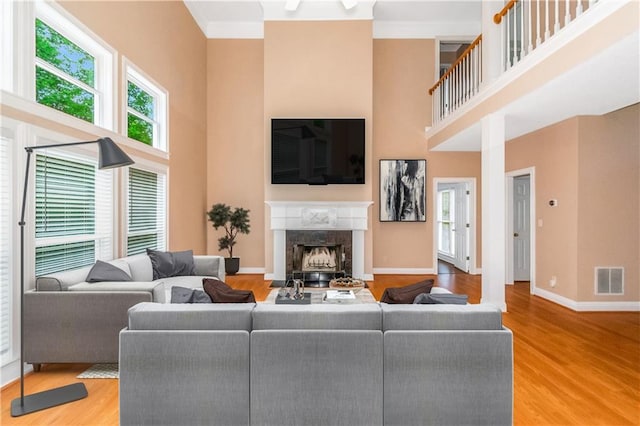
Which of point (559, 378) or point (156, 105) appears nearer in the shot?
point (559, 378)

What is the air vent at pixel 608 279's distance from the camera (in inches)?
201

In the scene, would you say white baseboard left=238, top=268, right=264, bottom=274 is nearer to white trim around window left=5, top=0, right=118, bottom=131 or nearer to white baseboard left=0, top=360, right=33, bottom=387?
white trim around window left=5, top=0, right=118, bottom=131

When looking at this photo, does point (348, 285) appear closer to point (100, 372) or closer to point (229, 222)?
point (100, 372)

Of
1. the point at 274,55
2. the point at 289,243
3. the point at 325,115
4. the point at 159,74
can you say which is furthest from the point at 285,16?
the point at 289,243

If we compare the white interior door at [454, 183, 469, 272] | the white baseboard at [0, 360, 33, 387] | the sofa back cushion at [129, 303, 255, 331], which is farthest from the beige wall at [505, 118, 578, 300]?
the white baseboard at [0, 360, 33, 387]

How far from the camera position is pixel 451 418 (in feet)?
7.12

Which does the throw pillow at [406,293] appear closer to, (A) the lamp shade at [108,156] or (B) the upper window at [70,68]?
(A) the lamp shade at [108,156]

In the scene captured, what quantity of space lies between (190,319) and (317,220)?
194 inches

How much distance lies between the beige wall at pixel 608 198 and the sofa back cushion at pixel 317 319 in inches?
168

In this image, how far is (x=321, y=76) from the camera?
725 cm

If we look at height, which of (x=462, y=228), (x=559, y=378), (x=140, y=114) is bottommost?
(x=559, y=378)

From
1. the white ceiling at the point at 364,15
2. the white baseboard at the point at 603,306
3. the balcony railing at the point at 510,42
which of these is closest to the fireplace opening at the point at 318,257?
the balcony railing at the point at 510,42

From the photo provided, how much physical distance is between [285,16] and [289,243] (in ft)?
13.9

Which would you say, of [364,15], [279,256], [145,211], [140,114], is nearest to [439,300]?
[145,211]
